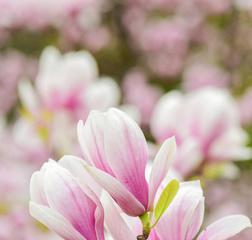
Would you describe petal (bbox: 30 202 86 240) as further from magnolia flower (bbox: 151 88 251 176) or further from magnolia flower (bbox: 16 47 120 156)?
magnolia flower (bbox: 16 47 120 156)

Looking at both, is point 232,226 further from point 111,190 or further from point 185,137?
point 185,137

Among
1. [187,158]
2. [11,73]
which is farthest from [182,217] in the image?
[11,73]

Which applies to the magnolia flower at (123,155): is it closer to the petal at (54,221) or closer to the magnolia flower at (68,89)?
the petal at (54,221)

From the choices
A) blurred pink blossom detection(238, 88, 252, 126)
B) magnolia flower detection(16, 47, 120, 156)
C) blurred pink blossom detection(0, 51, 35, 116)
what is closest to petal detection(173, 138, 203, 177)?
magnolia flower detection(16, 47, 120, 156)

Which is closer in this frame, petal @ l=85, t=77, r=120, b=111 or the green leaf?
the green leaf

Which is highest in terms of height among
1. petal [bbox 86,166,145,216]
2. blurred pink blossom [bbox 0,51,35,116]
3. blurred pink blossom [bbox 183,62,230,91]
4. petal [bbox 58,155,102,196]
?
blurred pink blossom [bbox 0,51,35,116]
